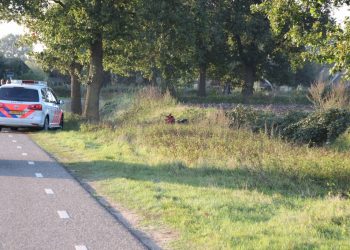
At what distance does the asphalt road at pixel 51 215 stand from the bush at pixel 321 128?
29.9 feet

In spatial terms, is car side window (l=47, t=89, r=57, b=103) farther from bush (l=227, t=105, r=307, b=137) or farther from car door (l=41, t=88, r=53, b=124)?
bush (l=227, t=105, r=307, b=137)

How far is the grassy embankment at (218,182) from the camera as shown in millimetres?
6781

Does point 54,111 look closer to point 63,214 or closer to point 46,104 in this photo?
point 46,104

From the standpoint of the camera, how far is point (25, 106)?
67.1 feet

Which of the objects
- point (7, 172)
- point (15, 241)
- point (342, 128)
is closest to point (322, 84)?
point (342, 128)

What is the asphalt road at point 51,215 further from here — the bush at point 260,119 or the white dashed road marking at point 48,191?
the bush at point 260,119

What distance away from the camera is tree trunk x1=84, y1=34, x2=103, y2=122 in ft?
78.6

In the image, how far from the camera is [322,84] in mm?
21438

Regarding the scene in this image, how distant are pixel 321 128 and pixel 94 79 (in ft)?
33.9

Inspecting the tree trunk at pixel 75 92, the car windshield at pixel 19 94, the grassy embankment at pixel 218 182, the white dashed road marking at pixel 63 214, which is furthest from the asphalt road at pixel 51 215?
the tree trunk at pixel 75 92

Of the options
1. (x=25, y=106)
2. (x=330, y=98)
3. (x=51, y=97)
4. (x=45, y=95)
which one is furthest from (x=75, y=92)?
(x=330, y=98)

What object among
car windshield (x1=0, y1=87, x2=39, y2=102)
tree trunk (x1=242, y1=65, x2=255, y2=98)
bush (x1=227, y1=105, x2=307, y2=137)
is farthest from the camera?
tree trunk (x1=242, y1=65, x2=255, y2=98)

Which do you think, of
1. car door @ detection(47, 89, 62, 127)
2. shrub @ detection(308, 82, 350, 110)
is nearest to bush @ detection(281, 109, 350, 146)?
shrub @ detection(308, 82, 350, 110)

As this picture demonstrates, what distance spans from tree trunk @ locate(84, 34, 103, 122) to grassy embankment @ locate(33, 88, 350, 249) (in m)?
5.13
